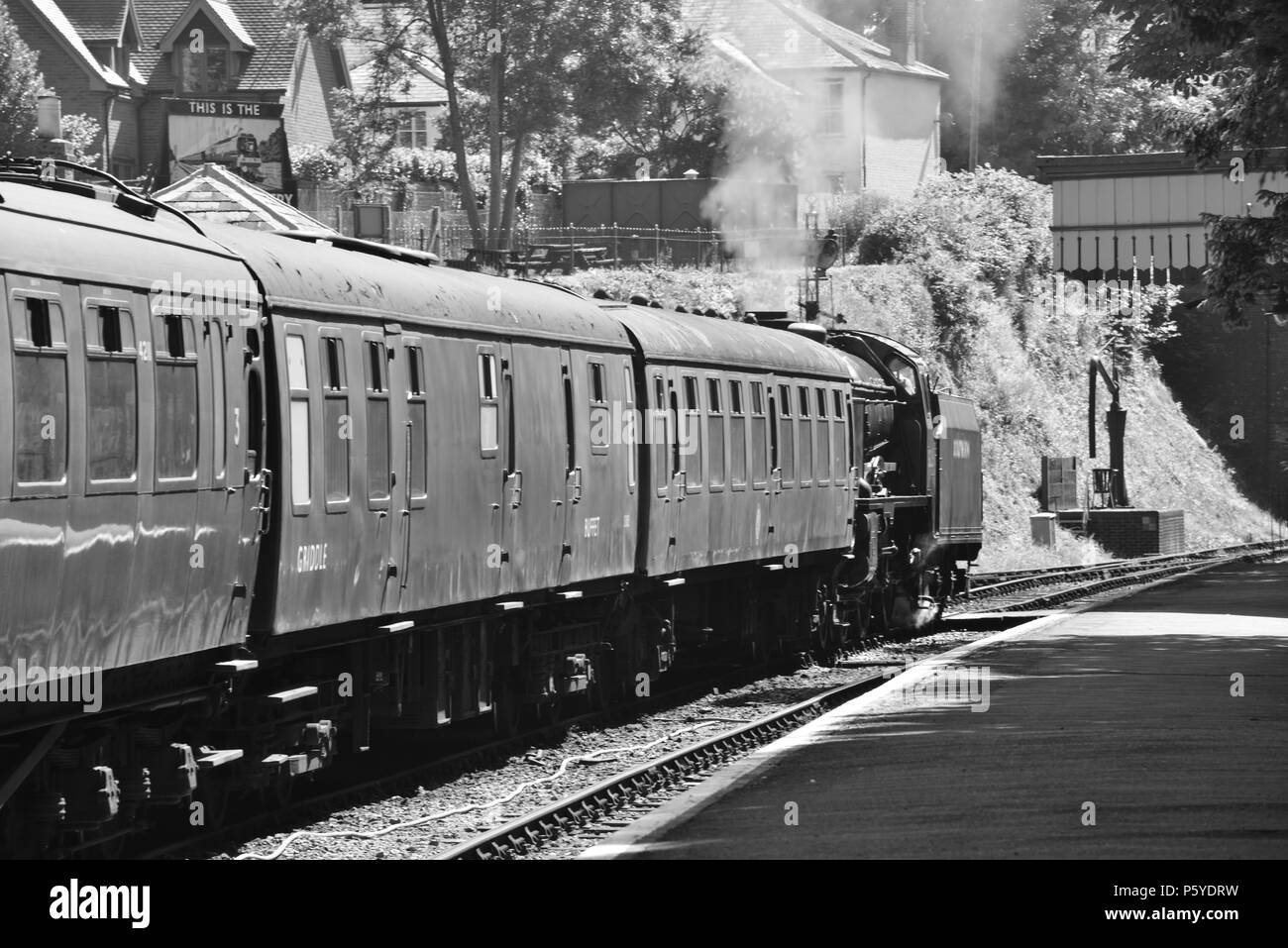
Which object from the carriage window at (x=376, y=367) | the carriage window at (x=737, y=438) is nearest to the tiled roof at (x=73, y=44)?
the carriage window at (x=737, y=438)

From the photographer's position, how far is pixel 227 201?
2827cm

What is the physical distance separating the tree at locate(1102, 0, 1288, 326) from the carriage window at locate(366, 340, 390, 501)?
9.59m

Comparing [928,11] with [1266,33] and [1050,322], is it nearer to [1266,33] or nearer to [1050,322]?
[1050,322]

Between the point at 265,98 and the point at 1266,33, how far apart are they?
153ft

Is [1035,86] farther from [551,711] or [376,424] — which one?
[376,424]

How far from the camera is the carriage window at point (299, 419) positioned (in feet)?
34.8

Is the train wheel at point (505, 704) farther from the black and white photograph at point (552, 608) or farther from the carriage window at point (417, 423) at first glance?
the carriage window at point (417, 423)

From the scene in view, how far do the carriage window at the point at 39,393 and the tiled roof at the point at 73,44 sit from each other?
54.5 meters

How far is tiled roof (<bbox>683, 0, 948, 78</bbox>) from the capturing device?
63375 millimetres

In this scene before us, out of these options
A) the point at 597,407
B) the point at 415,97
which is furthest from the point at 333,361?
the point at 415,97

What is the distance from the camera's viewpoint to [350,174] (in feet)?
182

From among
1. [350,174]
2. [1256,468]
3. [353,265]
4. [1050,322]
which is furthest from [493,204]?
[353,265]

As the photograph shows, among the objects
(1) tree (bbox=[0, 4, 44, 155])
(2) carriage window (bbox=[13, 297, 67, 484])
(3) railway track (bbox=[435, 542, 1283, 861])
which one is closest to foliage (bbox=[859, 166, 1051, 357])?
(1) tree (bbox=[0, 4, 44, 155])

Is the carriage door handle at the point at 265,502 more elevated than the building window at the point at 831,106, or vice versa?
the building window at the point at 831,106
